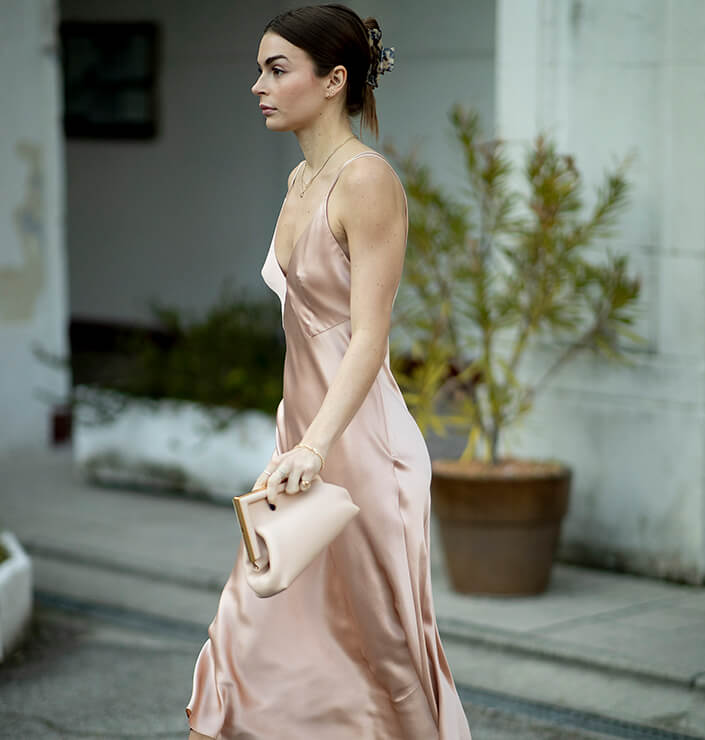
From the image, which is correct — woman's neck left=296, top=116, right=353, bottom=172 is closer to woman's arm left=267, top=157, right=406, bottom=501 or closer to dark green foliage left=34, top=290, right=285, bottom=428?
woman's arm left=267, top=157, right=406, bottom=501

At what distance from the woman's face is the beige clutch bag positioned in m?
0.77

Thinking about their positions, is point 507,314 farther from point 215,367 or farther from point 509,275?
point 215,367

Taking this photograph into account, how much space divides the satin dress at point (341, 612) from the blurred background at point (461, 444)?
1.29 meters

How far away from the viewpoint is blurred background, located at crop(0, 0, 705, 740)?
15.7 feet

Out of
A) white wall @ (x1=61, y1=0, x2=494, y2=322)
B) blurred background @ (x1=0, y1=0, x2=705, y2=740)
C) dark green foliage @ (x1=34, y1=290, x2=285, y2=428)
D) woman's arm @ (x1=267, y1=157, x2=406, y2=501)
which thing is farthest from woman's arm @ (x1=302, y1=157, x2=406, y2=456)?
white wall @ (x1=61, y1=0, x2=494, y2=322)

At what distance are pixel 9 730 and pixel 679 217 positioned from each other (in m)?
3.15

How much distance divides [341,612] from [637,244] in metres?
3.05

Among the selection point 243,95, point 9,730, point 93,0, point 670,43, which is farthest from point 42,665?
point 93,0

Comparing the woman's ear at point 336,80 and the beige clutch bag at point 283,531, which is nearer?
the beige clutch bag at point 283,531

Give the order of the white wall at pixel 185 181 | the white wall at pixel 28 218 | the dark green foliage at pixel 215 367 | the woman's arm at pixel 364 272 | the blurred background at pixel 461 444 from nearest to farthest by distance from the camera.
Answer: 1. the woman's arm at pixel 364 272
2. the blurred background at pixel 461 444
3. the dark green foliage at pixel 215 367
4. the white wall at pixel 28 218
5. the white wall at pixel 185 181

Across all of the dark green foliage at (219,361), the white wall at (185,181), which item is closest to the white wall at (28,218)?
the dark green foliage at (219,361)

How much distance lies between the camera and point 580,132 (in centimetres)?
586

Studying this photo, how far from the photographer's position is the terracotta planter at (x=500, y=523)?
5422 millimetres

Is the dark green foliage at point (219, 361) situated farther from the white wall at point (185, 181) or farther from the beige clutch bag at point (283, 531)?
the beige clutch bag at point (283, 531)
